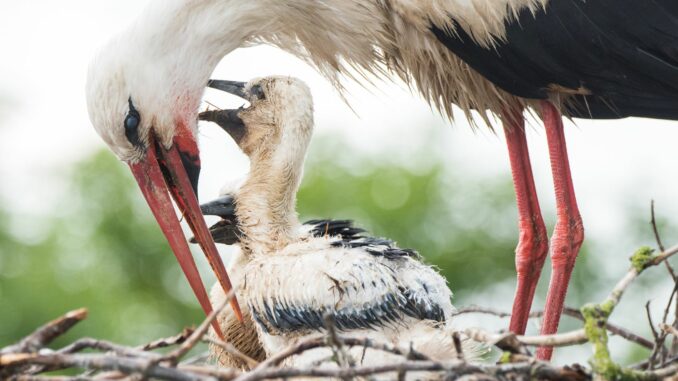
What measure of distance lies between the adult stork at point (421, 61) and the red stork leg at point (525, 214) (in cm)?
10

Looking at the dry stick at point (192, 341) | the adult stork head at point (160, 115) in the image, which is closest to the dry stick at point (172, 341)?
the dry stick at point (192, 341)

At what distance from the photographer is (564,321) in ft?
43.5

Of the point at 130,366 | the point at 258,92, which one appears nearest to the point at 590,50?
the point at 258,92

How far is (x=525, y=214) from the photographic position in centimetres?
486

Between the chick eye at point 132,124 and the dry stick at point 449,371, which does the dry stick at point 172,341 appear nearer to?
A: the dry stick at point 449,371

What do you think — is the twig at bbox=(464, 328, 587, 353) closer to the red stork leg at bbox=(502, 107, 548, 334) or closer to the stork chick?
the stork chick

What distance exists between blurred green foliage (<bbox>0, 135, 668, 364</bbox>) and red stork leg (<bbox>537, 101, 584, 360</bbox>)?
10.1 metres

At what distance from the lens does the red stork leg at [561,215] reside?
4.58 meters

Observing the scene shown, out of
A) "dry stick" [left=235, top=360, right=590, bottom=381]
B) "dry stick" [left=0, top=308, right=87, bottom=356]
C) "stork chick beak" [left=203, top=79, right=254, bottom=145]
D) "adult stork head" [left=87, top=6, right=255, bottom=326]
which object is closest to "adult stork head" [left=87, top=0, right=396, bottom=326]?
"adult stork head" [left=87, top=6, right=255, bottom=326]

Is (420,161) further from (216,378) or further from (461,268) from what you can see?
(216,378)

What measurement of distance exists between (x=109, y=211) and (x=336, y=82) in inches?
480

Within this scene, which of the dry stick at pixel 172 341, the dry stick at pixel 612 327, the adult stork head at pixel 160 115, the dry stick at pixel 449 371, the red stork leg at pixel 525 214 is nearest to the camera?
the dry stick at pixel 449 371

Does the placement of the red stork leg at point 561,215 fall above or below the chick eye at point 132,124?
below

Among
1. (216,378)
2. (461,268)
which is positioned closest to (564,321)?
(461,268)
